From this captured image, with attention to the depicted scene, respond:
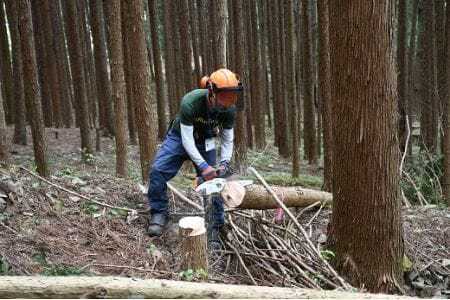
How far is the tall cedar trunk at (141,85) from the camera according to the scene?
21.1 feet

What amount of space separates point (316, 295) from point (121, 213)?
127 inches

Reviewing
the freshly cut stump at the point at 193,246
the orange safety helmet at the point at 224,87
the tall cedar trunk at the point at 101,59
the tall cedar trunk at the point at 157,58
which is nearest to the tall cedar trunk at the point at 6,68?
the tall cedar trunk at the point at 101,59

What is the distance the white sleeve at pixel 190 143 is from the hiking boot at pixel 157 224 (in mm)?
796

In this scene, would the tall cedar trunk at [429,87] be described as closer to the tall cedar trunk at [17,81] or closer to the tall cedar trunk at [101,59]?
the tall cedar trunk at [101,59]

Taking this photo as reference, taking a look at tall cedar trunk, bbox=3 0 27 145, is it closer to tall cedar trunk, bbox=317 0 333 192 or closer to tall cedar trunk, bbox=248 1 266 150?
tall cedar trunk, bbox=317 0 333 192

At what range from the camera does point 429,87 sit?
12820mm

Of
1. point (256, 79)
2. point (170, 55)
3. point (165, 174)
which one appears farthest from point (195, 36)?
point (165, 174)

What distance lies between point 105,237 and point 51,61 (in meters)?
11.4

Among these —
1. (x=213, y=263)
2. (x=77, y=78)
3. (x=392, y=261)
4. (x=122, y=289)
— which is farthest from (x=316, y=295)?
(x=77, y=78)

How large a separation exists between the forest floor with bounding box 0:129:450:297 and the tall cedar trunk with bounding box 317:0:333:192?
1761 mm

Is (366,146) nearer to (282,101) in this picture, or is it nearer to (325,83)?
(325,83)

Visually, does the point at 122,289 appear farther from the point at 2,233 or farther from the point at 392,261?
the point at 392,261

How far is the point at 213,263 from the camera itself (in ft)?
15.7

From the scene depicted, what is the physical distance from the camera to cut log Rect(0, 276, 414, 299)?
104 inches
